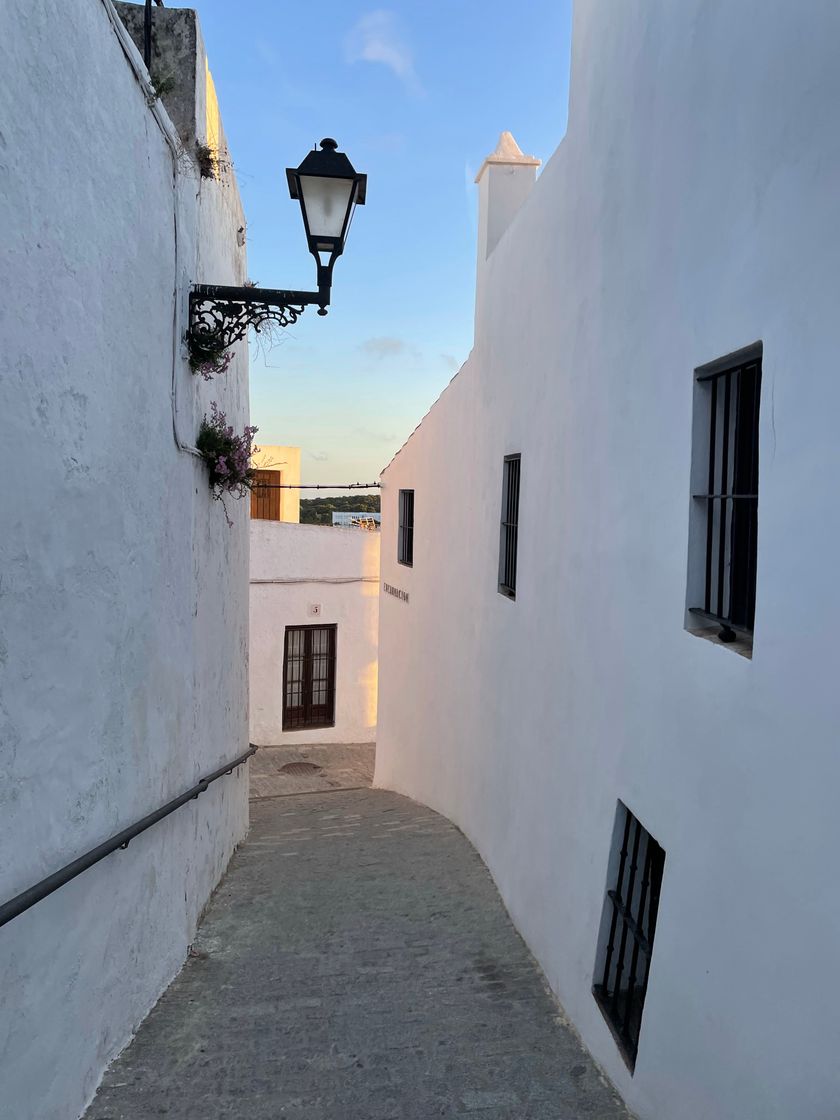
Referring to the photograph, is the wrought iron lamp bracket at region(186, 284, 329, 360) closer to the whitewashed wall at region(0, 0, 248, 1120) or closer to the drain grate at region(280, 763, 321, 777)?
the whitewashed wall at region(0, 0, 248, 1120)

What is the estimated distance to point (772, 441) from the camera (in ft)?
7.63

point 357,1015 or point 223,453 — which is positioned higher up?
point 223,453

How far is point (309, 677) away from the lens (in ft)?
50.4

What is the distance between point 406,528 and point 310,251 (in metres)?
7.51

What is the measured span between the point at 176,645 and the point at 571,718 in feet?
7.12

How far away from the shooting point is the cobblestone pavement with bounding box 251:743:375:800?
1295cm

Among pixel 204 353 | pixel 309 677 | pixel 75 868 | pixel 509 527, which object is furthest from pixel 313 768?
pixel 75 868

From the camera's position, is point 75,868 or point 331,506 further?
point 331,506

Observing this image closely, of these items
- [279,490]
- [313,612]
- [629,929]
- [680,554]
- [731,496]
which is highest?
[279,490]

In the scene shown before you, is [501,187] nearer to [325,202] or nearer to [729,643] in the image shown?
[325,202]

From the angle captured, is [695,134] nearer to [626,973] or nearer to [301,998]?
[626,973]

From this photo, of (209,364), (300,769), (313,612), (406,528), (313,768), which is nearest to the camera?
(209,364)

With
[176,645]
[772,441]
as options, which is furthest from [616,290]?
[176,645]

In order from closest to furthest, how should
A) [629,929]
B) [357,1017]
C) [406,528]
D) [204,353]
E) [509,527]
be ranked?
1. [629,929]
2. [357,1017]
3. [204,353]
4. [509,527]
5. [406,528]
